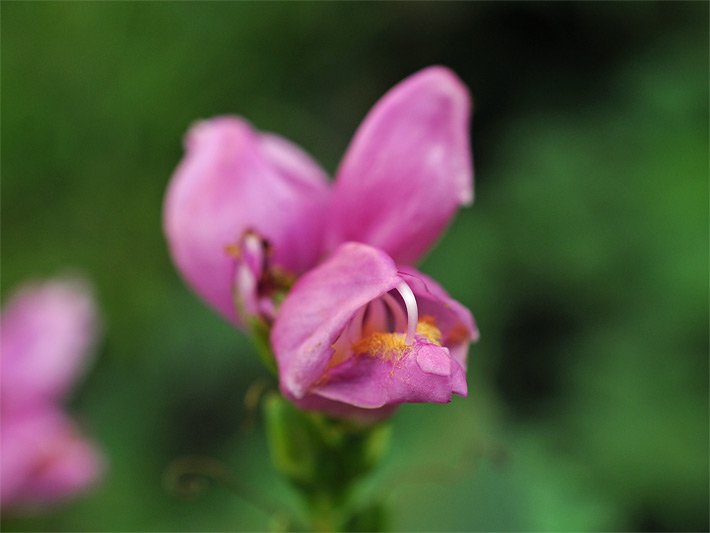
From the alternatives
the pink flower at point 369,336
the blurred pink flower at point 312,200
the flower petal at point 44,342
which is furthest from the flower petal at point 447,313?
the flower petal at point 44,342

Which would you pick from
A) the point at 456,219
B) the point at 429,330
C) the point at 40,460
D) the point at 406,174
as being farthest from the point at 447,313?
the point at 456,219

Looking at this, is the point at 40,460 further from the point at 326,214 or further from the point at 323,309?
the point at 323,309

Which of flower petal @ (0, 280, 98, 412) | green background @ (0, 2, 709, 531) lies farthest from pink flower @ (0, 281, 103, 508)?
green background @ (0, 2, 709, 531)

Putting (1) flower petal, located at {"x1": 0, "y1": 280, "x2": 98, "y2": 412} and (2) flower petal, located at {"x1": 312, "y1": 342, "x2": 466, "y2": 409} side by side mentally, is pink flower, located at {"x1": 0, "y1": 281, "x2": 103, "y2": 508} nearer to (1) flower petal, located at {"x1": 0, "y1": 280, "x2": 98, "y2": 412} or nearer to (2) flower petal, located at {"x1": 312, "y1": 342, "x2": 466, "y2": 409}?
(1) flower petal, located at {"x1": 0, "y1": 280, "x2": 98, "y2": 412}

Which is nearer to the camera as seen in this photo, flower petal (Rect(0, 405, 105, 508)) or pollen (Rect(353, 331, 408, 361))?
pollen (Rect(353, 331, 408, 361))

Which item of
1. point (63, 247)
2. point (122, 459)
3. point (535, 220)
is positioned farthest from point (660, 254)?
point (63, 247)

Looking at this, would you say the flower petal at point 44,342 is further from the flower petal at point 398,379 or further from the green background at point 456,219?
the flower petal at point 398,379
